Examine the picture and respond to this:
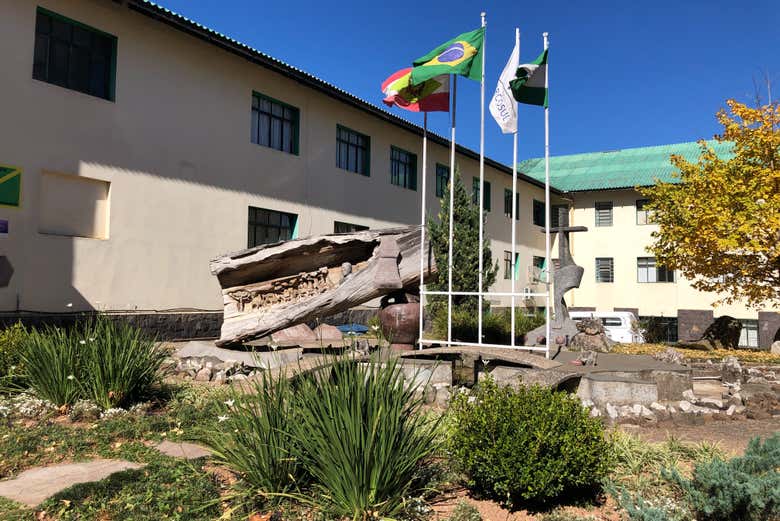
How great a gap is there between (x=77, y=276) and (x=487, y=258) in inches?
504

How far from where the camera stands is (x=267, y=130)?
1553 cm

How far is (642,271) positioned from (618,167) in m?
5.83

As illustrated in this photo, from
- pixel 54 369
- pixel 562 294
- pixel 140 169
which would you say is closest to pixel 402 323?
pixel 54 369

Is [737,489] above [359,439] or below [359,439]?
below

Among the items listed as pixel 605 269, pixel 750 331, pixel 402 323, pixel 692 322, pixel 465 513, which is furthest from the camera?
pixel 605 269

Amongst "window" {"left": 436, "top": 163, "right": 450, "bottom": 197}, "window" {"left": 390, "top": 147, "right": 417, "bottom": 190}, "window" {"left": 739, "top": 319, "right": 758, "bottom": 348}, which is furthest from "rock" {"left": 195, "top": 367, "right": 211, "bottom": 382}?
"window" {"left": 739, "top": 319, "right": 758, "bottom": 348}

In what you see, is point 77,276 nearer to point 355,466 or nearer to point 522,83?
point 522,83

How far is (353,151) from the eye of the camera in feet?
61.6

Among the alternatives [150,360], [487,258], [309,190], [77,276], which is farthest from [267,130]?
[150,360]

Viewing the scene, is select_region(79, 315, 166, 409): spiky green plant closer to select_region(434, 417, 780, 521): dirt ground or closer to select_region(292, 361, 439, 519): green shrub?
select_region(292, 361, 439, 519): green shrub

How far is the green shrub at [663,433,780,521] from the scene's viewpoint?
323 centimetres

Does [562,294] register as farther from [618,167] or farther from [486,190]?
[618,167]

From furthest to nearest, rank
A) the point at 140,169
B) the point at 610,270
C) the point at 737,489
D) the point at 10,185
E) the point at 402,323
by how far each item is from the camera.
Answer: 1. the point at 610,270
2. the point at 140,169
3. the point at 10,185
4. the point at 402,323
5. the point at 737,489

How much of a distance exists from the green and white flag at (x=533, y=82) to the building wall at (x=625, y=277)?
2188 centimetres
